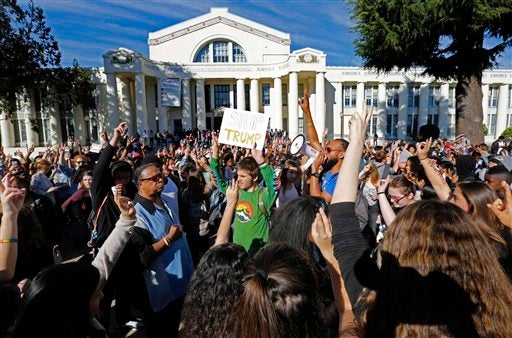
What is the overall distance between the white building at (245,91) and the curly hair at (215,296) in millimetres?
34192

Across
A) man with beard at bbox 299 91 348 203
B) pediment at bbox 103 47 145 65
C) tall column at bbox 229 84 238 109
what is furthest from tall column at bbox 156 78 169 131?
man with beard at bbox 299 91 348 203

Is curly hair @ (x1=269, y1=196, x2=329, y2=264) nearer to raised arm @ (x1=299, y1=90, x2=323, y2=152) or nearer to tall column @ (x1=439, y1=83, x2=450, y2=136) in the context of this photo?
raised arm @ (x1=299, y1=90, x2=323, y2=152)

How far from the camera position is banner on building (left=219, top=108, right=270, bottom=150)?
5.11 metres

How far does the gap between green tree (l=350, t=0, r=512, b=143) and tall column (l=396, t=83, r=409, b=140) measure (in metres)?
23.3

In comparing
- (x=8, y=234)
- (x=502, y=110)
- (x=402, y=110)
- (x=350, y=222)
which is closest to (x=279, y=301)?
(x=350, y=222)

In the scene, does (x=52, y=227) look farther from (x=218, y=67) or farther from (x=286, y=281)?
(x=218, y=67)

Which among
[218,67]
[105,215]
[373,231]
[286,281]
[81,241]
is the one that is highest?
[218,67]

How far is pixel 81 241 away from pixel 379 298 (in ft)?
20.1

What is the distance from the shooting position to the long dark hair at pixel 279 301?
125cm

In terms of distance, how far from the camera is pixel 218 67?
37500mm

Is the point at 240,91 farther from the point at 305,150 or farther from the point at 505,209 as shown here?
the point at 505,209

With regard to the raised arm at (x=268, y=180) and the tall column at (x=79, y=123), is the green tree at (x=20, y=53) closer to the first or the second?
the tall column at (x=79, y=123)

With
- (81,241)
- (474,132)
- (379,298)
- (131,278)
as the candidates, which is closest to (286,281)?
(379,298)

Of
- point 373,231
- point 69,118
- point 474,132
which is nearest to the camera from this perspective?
point 373,231
